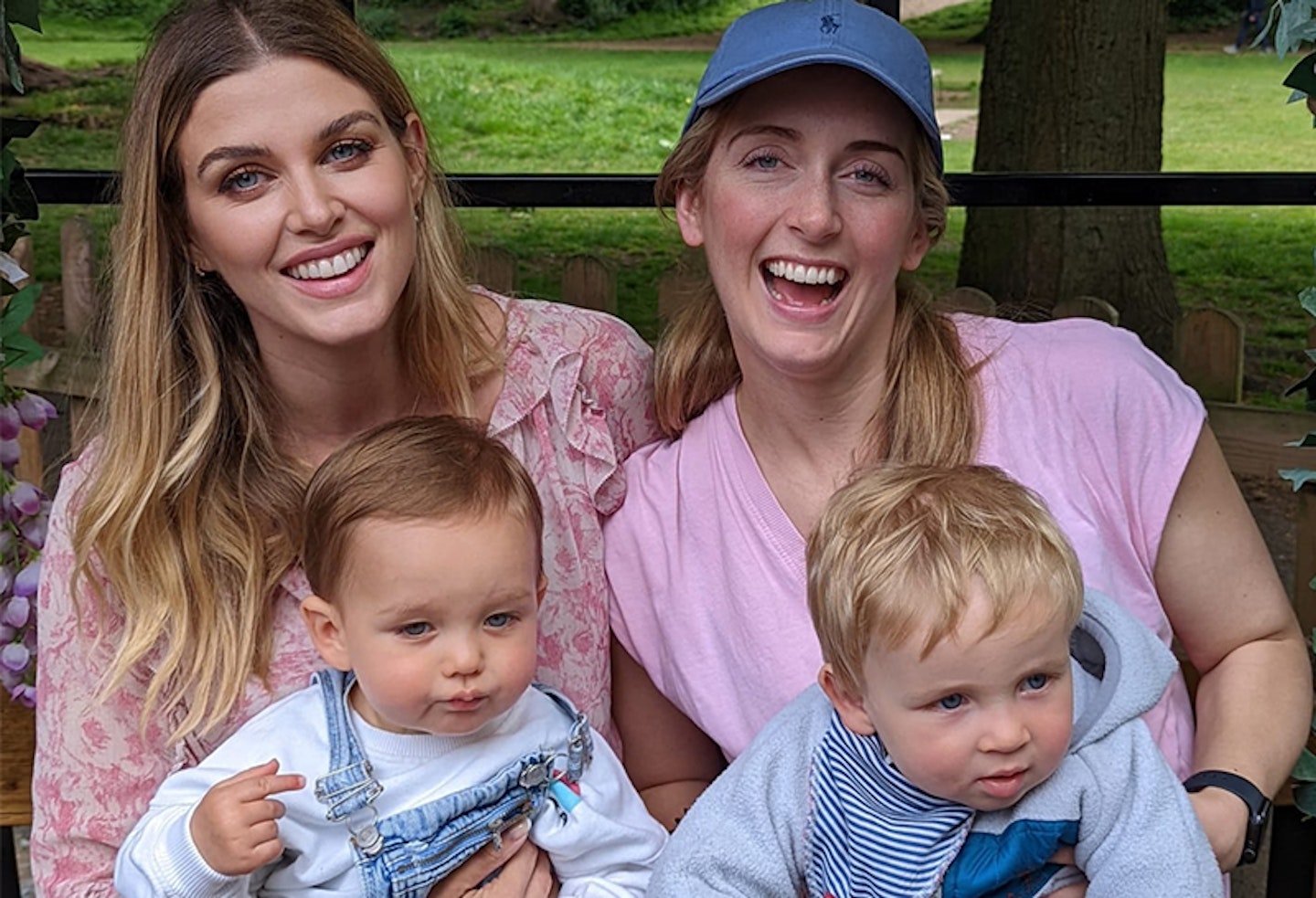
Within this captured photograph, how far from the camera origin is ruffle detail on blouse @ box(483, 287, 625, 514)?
2.57m

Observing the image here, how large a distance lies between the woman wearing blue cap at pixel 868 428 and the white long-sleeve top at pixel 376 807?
292mm

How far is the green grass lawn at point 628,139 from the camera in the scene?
9438 mm

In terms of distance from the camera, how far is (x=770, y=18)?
94.0 inches

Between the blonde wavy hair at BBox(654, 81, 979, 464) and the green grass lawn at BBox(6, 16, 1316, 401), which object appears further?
the green grass lawn at BBox(6, 16, 1316, 401)

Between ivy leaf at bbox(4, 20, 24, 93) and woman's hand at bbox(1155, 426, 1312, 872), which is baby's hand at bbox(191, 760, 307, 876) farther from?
woman's hand at bbox(1155, 426, 1312, 872)

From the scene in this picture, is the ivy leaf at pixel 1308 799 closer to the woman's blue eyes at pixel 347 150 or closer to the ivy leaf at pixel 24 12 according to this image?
the woman's blue eyes at pixel 347 150

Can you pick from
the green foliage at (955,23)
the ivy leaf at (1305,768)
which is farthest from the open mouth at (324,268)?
the green foliage at (955,23)

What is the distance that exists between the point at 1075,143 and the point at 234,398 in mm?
5273

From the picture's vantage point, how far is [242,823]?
202 cm

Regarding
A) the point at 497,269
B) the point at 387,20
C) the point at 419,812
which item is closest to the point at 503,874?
the point at 419,812

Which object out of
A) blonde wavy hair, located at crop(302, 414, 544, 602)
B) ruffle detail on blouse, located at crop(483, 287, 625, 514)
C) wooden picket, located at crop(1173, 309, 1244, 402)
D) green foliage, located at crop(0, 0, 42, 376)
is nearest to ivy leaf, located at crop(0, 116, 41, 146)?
green foliage, located at crop(0, 0, 42, 376)

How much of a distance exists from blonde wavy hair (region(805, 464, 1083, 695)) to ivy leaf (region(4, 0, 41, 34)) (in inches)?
49.7

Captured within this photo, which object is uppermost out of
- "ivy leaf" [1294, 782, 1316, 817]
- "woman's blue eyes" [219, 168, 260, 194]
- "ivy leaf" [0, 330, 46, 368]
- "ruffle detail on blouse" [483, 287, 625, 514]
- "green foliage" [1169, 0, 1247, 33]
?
"woman's blue eyes" [219, 168, 260, 194]

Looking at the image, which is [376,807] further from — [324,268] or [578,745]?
[324,268]
